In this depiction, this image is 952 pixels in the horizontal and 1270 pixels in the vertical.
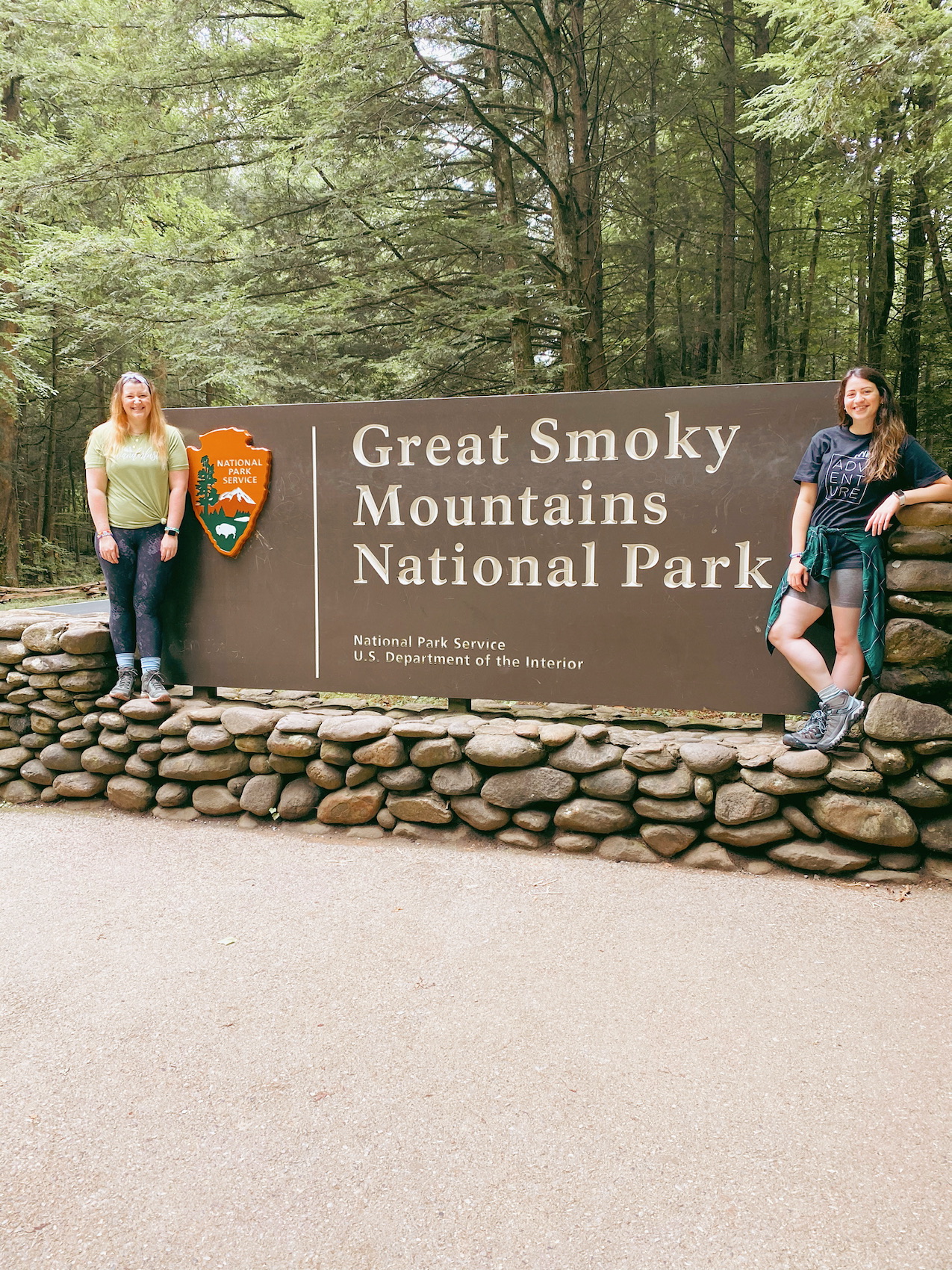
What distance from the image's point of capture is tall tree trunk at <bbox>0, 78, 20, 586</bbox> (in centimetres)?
1393

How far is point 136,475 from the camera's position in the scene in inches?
177

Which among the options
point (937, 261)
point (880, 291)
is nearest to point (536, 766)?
point (937, 261)

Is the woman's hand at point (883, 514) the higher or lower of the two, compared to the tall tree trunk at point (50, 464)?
lower

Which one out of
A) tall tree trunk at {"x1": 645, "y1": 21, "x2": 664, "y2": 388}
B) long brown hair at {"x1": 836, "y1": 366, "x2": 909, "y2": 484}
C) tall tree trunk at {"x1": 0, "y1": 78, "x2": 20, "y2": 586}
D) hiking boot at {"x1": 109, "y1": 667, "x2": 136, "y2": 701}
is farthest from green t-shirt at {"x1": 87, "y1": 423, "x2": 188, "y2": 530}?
tall tree trunk at {"x1": 0, "y1": 78, "x2": 20, "y2": 586}

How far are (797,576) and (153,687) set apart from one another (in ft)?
11.5

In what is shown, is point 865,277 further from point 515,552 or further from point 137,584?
point 137,584

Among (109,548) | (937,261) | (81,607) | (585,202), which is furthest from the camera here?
(81,607)

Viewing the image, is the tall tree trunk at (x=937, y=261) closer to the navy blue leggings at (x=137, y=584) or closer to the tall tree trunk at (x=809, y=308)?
the tall tree trunk at (x=809, y=308)

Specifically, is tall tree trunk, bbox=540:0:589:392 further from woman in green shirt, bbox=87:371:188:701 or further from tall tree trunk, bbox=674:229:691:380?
woman in green shirt, bbox=87:371:188:701

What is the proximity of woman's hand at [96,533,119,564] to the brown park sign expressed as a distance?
1.22 feet

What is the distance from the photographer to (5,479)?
16266mm

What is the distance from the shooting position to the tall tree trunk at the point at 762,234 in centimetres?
1010

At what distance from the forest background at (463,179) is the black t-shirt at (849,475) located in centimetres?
295

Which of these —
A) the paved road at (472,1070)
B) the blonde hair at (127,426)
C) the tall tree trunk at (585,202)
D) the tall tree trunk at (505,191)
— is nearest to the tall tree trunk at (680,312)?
the tall tree trunk at (585,202)
